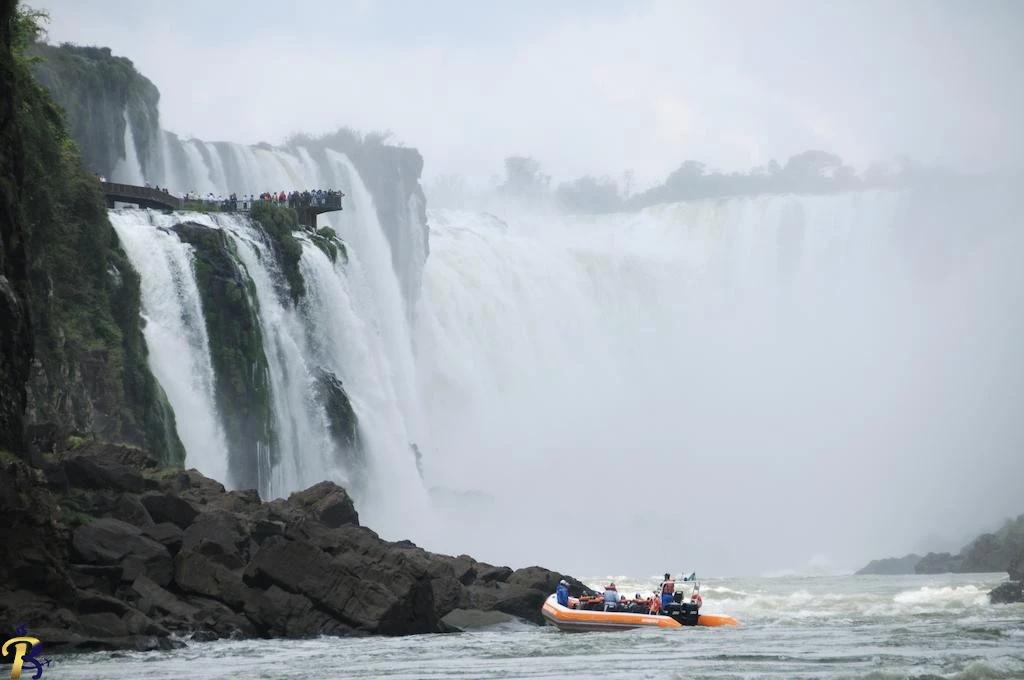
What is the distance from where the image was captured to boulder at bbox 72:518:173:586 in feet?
80.9

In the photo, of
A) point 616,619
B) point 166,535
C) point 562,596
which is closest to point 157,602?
point 166,535

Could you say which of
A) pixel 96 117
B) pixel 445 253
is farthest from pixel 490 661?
pixel 445 253

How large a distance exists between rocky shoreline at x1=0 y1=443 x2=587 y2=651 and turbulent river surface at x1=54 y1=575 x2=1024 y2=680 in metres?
0.67

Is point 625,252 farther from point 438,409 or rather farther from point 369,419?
point 369,419

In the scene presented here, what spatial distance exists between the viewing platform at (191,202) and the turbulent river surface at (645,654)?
71.1 ft

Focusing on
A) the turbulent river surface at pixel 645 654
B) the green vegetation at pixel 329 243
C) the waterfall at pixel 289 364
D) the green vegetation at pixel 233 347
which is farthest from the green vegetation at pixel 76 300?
the green vegetation at pixel 329 243

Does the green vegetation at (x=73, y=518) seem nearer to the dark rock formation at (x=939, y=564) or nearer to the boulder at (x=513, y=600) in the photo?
the boulder at (x=513, y=600)

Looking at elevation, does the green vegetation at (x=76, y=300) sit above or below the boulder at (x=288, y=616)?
above

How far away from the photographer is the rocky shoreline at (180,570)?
2159 cm

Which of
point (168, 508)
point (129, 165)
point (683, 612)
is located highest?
point (129, 165)

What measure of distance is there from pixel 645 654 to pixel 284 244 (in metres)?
27.2

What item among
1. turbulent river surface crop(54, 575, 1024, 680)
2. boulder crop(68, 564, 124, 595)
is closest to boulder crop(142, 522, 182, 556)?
boulder crop(68, 564, 124, 595)

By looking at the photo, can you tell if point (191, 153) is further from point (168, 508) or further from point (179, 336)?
point (168, 508)

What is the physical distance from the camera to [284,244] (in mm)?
47344
